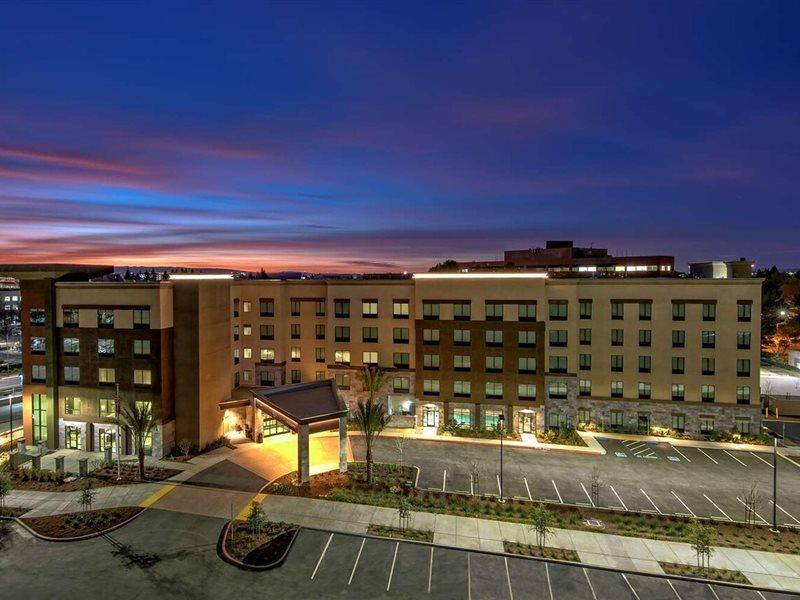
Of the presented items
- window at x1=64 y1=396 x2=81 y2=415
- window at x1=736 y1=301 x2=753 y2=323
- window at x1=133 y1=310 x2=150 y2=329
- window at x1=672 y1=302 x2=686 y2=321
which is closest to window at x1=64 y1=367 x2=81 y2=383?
window at x1=64 y1=396 x2=81 y2=415

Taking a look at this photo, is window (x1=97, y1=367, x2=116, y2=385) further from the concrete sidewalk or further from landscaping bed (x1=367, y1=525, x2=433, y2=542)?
landscaping bed (x1=367, y1=525, x2=433, y2=542)

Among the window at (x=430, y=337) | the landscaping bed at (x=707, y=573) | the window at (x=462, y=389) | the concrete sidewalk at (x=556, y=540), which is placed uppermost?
the window at (x=430, y=337)

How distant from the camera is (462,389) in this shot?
52219 millimetres

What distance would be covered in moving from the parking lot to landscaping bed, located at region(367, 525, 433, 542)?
7.36m

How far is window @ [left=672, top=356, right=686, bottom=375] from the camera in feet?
166

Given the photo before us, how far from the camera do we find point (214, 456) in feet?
139

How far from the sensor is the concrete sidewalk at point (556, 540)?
25.8m

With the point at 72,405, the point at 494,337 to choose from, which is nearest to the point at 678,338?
the point at 494,337

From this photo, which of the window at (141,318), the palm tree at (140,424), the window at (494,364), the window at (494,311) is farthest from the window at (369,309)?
the palm tree at (140,424)

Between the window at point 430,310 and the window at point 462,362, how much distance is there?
5369 mm

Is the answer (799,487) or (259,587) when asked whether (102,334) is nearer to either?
(259,587)

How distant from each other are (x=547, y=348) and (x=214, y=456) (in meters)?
38.2

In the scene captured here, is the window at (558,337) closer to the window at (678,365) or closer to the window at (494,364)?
the window at (494,364)

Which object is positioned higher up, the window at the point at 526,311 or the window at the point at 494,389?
the window at the point at 526,311
